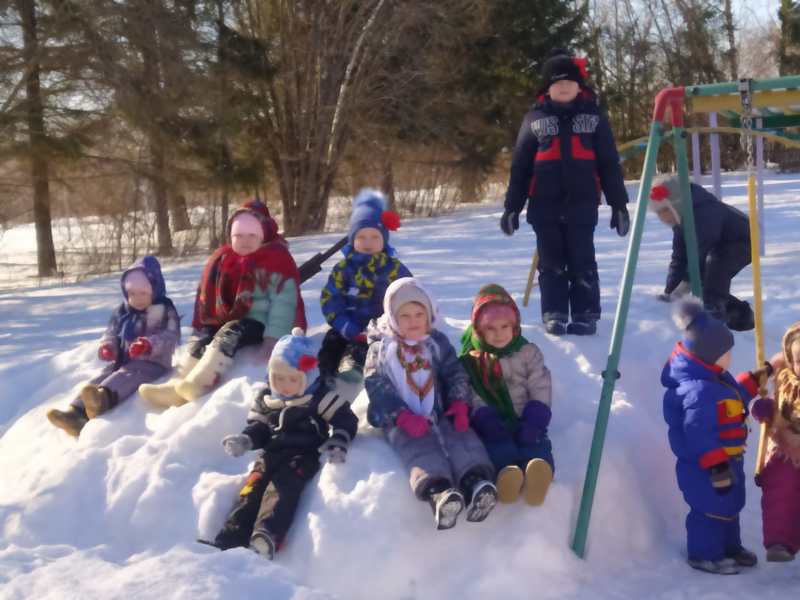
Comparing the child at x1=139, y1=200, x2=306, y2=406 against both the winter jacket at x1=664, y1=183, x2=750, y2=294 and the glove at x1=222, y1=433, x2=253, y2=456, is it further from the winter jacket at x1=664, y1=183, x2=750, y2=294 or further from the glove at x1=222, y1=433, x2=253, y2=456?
the winter jacket at x1=664, y1=183, x2=750, y2=294

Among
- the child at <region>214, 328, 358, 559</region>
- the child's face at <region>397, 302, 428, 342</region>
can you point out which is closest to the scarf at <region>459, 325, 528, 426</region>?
the child's face at <region>397, 302, 428, 342</region>

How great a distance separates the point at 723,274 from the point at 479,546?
9.32 feet

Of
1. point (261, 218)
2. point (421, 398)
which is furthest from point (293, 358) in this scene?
point (261, 218)

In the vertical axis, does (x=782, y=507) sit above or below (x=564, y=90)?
below

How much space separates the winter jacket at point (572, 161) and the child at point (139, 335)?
2324mm

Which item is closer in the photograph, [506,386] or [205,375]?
[506,386]

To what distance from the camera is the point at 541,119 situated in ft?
16.4

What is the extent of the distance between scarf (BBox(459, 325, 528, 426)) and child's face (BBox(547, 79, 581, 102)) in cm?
158

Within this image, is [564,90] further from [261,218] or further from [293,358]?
[293,358]

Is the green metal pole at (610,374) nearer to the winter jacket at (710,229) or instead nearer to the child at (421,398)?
the child at (421,398)

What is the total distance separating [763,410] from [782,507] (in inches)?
16.4

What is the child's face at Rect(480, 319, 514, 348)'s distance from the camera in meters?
4.05

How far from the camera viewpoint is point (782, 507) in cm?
372

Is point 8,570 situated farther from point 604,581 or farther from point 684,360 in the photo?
point 684,360
